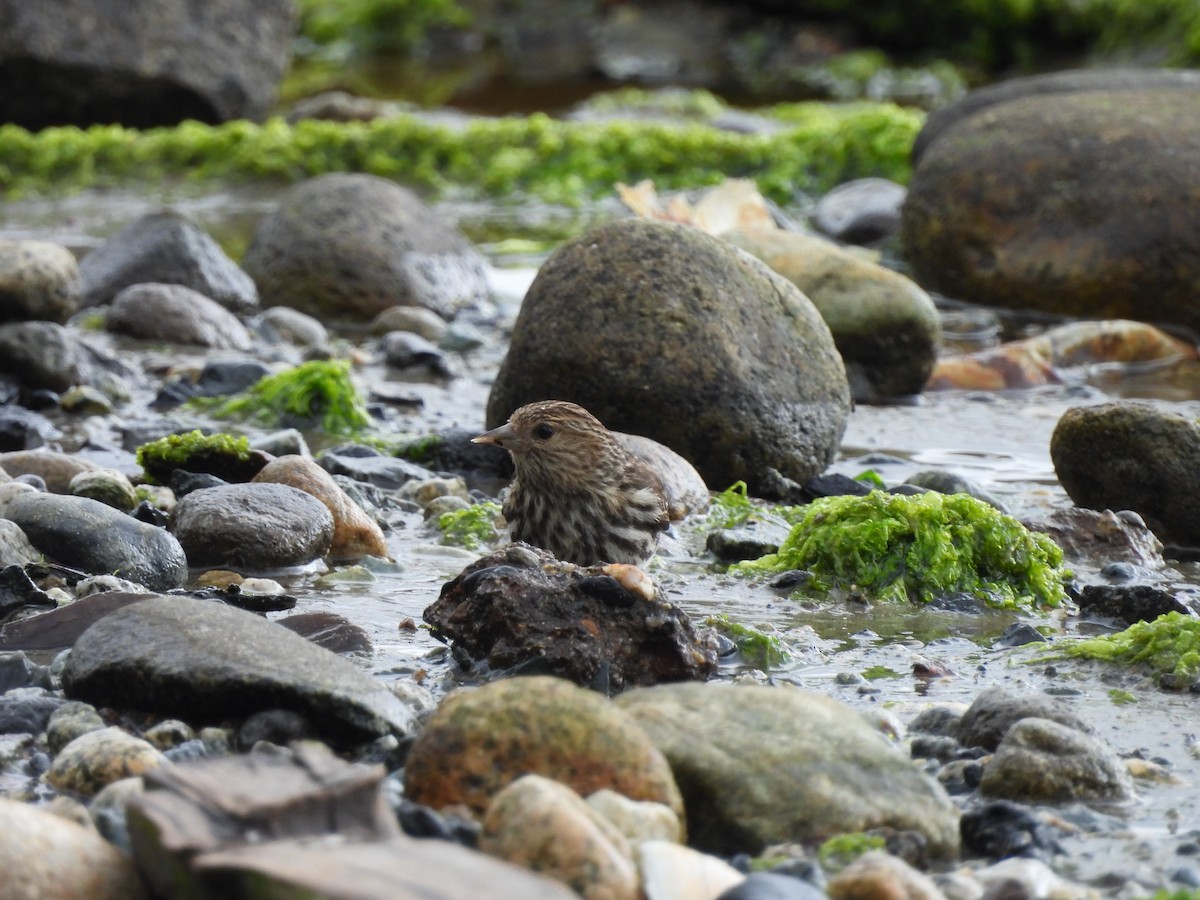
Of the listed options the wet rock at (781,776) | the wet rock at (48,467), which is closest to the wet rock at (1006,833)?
the wet rock at (781,776)

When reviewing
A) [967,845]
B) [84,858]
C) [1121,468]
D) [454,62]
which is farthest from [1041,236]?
[454,62]

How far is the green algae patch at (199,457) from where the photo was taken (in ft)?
20.4

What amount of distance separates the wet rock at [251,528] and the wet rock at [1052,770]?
2.60 metres

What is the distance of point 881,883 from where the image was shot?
3.09 m

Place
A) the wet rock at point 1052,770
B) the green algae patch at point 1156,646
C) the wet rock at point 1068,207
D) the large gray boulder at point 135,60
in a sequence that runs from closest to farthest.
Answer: the wet rock at point 1052,770
the green algae patch at point 1156,646
the wet rock at point 1068,207
the large gray boulder at point 135,60

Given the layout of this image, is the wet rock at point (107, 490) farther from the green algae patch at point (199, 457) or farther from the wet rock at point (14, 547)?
the wet rock at point (14, 547)

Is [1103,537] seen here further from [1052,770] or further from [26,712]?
[26,712]

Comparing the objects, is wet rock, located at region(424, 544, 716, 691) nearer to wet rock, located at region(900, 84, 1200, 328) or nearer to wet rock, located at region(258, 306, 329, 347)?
wet rock, located at region(258, 306, 329, 347)

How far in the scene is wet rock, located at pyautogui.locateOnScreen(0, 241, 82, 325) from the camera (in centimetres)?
825

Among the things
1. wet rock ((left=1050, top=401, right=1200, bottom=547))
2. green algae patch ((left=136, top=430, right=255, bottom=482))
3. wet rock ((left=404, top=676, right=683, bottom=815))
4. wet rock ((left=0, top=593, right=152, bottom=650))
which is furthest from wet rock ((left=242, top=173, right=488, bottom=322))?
wet rock ((left=404, top=676, right=683, bottom=815))

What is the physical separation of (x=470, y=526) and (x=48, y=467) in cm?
161

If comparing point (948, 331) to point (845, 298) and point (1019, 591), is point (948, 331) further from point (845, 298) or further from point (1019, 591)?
point (1019, 591)

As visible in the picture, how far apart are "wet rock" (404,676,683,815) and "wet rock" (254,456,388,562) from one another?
2324 mm

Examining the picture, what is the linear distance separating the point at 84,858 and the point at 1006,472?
5.13 meters
